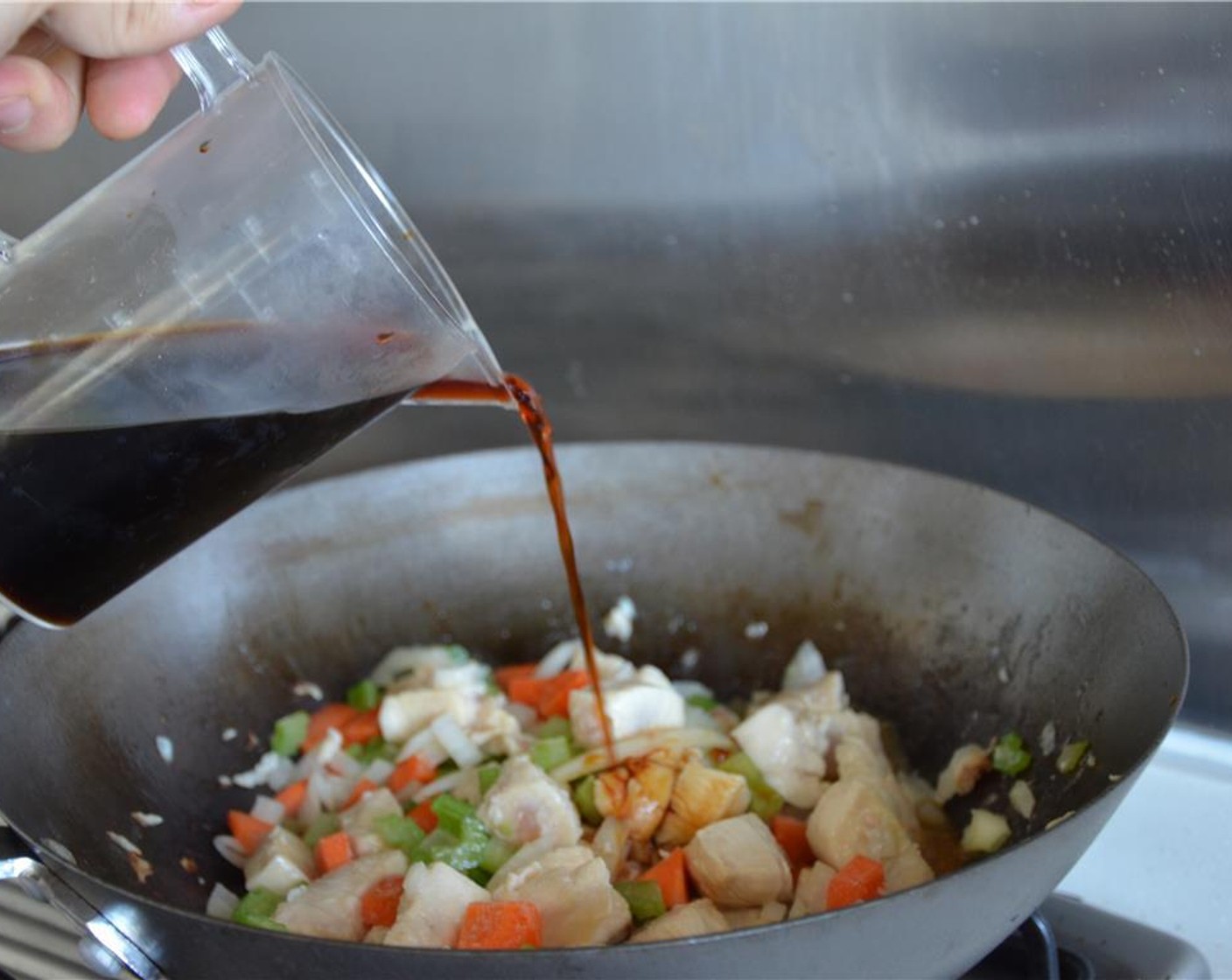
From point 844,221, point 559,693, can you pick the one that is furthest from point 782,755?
point 844,221

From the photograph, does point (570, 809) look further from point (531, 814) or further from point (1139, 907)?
point (1139, 907)

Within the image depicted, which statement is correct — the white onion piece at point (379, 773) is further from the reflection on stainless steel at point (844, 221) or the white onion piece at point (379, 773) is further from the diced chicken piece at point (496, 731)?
the reflection on stainless steel at point (844, 221)

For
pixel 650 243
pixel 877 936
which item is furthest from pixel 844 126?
pixel 877 936

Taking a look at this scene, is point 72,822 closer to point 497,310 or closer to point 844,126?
point 497,310

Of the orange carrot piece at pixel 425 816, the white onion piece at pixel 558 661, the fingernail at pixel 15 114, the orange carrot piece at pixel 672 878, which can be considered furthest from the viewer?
the white onion piece at pixel 558 661

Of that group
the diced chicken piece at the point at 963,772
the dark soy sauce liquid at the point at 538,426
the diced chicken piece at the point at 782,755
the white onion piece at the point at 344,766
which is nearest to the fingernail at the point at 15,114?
the dark soy sauce liquid at the point at 538,426

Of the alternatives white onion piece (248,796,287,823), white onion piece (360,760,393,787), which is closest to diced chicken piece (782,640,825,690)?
white onion piece (360,760,393,787)

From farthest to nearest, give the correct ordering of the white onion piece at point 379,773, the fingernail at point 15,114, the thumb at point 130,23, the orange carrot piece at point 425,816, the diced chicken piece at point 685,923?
the white onion piece at point 379,773
the orange carrot piece at point 425,816
the diced chicken piece at point 685,923
the fingernail at point 15,114
the thumb at point 130,23
